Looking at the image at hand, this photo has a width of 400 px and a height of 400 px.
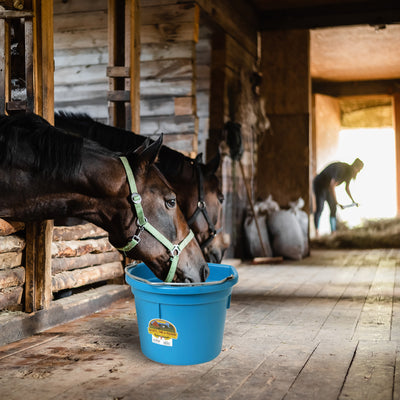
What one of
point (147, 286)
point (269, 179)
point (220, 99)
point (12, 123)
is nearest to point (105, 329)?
point (147, 286)

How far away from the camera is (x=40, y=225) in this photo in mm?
2963

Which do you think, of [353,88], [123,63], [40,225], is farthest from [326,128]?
[40,225]

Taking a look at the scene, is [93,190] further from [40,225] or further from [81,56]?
[81,56]

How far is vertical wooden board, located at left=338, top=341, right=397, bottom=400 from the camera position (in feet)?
6.48

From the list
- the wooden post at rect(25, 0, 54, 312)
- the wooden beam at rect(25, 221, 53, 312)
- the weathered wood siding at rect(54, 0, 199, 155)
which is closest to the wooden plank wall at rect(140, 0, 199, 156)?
the weathered wood siding at rect(54, 0, 199, 155)

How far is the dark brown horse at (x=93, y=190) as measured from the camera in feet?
7.38

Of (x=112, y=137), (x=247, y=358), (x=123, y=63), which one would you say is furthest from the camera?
(x=123, y=63)

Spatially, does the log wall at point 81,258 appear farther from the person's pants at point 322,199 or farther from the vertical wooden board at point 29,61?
the person's pants at point 322,199

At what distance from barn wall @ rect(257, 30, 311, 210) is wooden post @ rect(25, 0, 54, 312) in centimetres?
491

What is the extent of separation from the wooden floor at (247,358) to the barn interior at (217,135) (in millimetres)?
16

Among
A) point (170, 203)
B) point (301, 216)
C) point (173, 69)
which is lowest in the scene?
point (301, 216)

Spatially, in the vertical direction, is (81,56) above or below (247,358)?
above

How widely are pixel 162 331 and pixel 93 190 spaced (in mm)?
699

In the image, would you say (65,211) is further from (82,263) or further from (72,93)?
(72,93)
